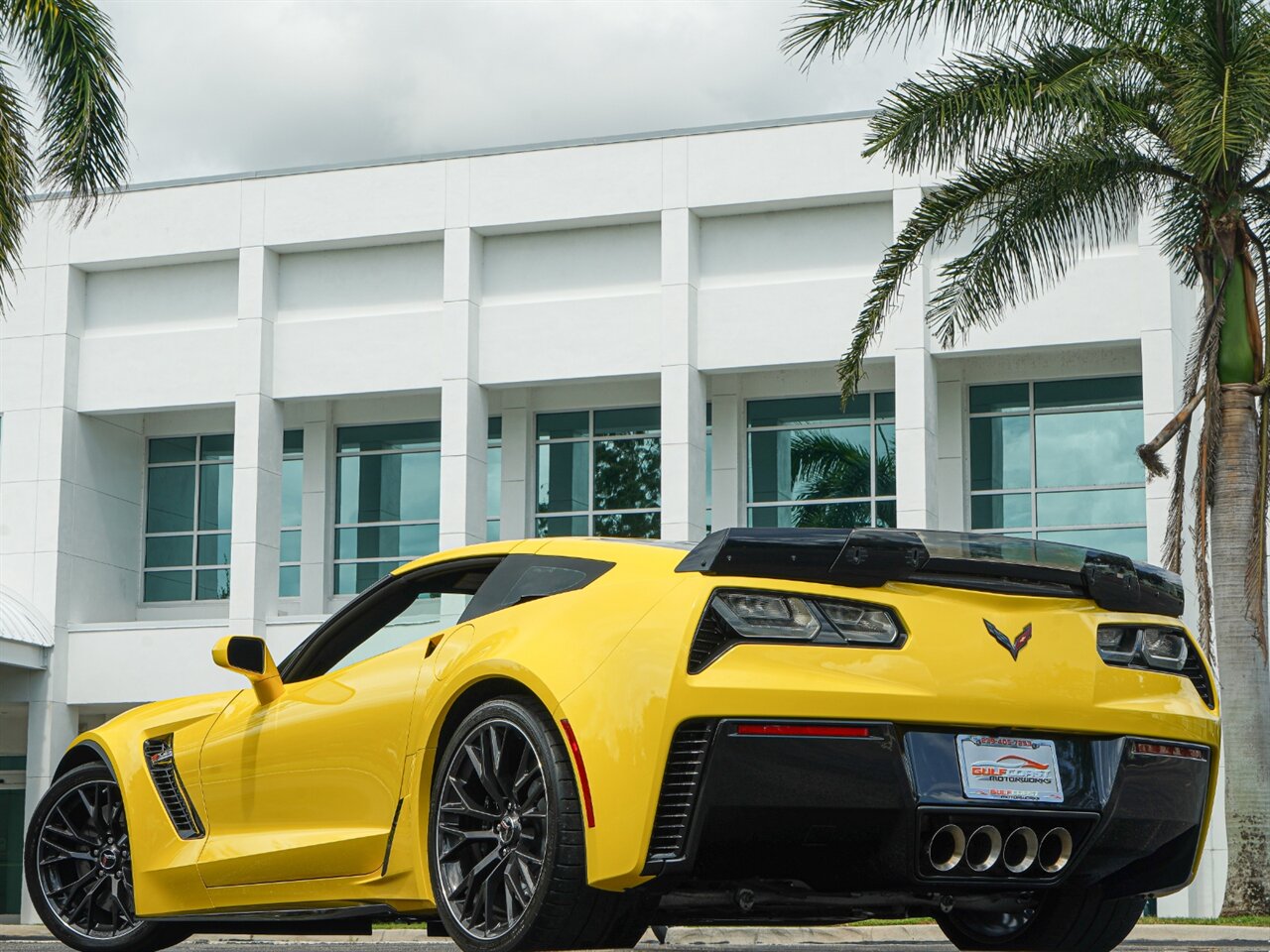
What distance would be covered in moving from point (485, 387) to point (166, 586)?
7470 millimetres

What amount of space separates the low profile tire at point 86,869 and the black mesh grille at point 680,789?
2.53 m

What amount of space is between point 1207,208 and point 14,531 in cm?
1985

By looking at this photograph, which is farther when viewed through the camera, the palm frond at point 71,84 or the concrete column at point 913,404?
the concrete column at point 913,404

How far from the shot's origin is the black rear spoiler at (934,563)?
4703 mm

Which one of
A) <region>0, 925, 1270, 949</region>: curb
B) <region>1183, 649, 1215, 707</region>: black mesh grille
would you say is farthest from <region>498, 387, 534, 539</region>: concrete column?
<region>1183, 649, 1215, 707</region>: black mesh grille

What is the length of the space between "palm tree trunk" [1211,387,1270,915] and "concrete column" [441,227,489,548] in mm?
12963

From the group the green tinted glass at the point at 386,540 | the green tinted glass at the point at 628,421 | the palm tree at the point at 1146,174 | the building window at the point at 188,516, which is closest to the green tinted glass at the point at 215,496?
the building window at the point at 188,516

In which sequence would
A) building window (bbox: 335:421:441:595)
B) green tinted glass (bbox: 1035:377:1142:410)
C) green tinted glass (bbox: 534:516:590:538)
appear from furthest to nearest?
building window (bbox: 335:421:441:595)
green tinted glass (bbox: 534:516:590:538)
green tinted glass (bbox: 1035:377:1142:410)

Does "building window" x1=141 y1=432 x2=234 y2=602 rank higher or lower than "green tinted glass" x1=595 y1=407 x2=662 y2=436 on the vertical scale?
lower

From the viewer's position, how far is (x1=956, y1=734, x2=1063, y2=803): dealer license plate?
470cm

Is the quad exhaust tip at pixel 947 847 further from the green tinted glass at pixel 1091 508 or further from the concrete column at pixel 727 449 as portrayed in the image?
the concrete column at pixel 727 449

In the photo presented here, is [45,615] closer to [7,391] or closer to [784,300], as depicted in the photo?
[7,391]

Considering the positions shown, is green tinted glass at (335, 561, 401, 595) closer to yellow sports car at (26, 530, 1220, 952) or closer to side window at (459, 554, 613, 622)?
yellow sports car at (26, 530, 1220, 952)

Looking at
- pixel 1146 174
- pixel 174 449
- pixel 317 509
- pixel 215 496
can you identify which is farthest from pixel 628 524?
pixel 1146 174
